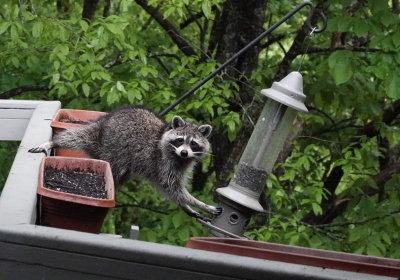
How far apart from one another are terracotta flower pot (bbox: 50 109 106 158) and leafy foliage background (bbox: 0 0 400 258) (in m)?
1.04

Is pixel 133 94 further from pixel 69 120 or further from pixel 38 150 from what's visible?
pixel 38 150

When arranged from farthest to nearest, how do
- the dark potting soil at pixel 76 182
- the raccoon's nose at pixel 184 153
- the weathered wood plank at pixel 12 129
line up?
the raccoon's nose at pixel 184 153
the weathered wood plank at pixel 12 129
the dark potting soil at pixel 76 182

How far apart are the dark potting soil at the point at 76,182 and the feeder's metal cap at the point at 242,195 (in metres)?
0.58

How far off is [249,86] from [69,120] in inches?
85.3

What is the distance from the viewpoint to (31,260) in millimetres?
1527

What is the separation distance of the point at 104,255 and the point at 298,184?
5343 mm

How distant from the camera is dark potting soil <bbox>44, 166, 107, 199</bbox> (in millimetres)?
2312

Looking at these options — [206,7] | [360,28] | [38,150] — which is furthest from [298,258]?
[206,7]

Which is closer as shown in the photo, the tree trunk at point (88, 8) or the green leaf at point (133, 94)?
the green leaf at point (133, 94)

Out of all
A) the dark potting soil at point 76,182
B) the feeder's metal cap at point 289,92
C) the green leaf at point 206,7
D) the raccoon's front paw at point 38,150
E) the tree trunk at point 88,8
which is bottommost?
the tree trunk at point 88,8

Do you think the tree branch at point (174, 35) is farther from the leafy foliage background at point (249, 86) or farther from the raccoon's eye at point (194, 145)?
the raccoon's eye at point (194, 145)

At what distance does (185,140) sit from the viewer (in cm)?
374

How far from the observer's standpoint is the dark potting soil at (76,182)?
2312 millimetres

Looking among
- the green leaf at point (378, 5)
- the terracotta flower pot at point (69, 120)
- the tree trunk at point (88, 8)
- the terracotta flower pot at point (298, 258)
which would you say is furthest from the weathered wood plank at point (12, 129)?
the tree trunk at point (88, 8)
